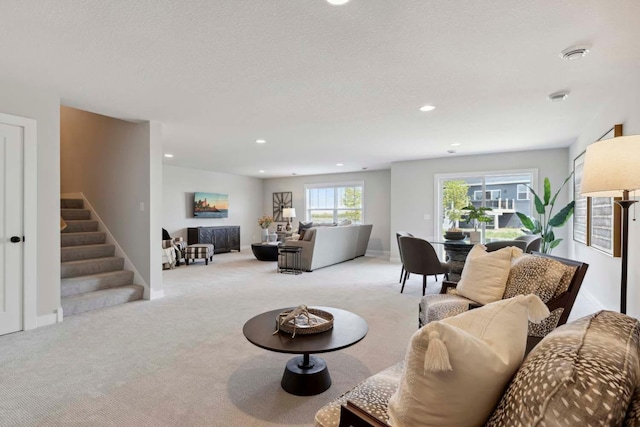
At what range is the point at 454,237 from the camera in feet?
15.4

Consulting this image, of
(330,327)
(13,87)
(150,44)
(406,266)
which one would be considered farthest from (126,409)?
(406,266)

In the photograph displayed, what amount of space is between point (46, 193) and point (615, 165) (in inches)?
184

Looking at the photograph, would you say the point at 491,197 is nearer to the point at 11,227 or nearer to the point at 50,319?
the point at 50,319

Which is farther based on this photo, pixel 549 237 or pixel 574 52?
pixel 549 237

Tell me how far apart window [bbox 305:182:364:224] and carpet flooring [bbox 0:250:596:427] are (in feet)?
16.8

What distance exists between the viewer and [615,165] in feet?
5.92

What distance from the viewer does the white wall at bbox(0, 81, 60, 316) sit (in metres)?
3.37

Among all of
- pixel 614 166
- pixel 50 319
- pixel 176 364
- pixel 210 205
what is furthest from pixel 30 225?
pixel 210 205

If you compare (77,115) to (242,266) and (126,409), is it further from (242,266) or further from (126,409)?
(126,409)

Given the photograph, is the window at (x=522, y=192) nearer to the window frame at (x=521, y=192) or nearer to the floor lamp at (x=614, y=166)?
the window frame at (x=521, y=192)

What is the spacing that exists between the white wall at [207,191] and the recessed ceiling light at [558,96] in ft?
25.8

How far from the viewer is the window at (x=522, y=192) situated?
6.43 metres

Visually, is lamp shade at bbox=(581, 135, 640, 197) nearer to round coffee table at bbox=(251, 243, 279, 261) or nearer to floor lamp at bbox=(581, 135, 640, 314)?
floor lamp at bbox=(581, 135, 640, 314)

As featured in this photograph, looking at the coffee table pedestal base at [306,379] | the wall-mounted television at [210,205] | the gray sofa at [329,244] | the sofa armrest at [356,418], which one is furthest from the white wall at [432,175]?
the sofa armrest at [356,418]
